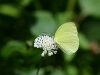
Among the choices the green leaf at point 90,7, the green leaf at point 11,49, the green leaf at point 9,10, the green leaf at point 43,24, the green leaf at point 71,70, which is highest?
the green leaf at point 90,7

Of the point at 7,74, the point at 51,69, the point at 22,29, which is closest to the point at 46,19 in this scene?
the point at 22,29

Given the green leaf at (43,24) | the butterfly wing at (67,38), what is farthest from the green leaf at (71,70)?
the butterfly wing at (67,38)

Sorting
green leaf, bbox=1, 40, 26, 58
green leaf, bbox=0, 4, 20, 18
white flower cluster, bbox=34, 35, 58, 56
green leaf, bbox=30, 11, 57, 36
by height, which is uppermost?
green leaf, bbox=0, 4, 20, 18

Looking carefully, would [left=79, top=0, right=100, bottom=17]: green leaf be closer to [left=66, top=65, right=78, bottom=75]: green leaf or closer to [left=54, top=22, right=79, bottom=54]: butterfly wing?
[left=66, top=65, right=78, bottom=75]: green leaf

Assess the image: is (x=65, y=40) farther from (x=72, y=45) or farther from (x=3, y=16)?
(x=3, y=16)

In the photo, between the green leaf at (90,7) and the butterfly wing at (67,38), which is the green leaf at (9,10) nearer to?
the green leaf at (90,7)

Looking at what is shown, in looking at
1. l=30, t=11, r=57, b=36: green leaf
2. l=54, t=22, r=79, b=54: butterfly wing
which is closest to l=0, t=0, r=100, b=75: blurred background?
l=30, t=11, r=57, b=36: green leaf
